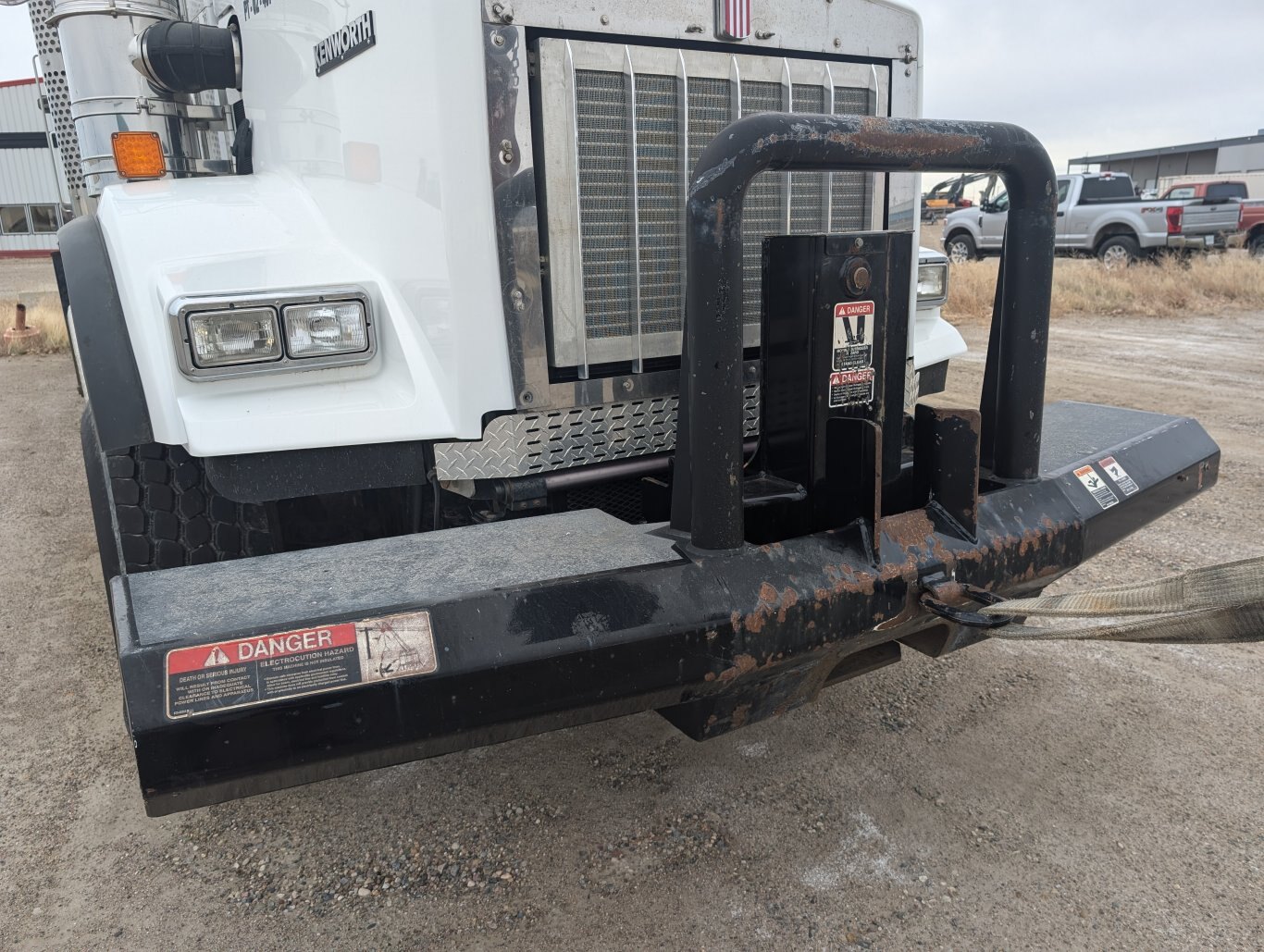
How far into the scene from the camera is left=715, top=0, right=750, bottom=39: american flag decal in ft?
7.81

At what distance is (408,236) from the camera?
2311 millimetres

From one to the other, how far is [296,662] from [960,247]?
70.3 feet

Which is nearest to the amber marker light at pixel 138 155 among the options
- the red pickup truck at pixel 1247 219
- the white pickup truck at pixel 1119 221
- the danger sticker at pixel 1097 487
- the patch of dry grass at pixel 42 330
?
the danger sticker at pixel 1097 487

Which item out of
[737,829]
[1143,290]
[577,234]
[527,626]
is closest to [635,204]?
[577,234]

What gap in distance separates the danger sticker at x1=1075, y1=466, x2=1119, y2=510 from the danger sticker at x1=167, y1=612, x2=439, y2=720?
181 centimetres

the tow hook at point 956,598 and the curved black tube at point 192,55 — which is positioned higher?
the curved black tube at point 192,55

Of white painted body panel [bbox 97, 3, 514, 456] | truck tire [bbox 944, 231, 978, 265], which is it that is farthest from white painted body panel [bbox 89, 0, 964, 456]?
truck tire [bbox 944, 231, 978, 265]

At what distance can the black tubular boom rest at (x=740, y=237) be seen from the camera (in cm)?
184

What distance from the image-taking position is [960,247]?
20.8 metres

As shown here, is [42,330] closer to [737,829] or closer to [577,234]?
[577,234]

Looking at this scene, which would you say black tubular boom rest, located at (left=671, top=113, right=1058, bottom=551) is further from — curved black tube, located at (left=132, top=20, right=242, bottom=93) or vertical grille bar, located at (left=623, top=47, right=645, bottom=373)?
curved black tube, located at (left=132, top=20, right=242, bottom=93)

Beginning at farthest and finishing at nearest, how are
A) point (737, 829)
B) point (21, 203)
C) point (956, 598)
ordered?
point (21, 203)
point (737, 829)
point (956, 598)

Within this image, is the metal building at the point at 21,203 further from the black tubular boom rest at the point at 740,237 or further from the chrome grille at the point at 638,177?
the black tubular boom rest at the point at 740,237

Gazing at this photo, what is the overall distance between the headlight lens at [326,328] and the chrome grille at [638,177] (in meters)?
0.48
